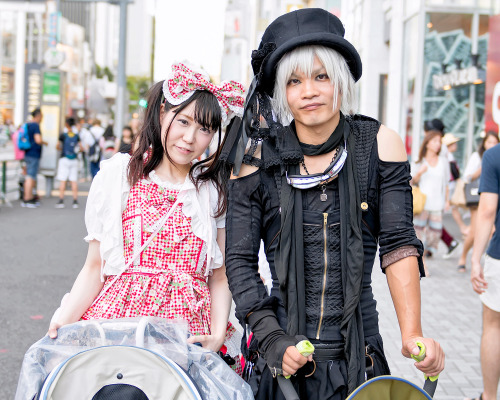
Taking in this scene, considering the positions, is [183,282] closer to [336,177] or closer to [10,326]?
[336,177]

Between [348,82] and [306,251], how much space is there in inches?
21.8

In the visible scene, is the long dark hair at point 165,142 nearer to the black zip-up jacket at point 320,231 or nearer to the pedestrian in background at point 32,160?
the black zip-up jacket at point 320,231

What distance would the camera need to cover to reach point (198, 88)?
2689mm

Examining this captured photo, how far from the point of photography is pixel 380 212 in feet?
7.43

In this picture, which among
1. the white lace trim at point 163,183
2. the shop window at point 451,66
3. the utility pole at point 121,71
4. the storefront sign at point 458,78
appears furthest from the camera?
the utility pole at point 121,71

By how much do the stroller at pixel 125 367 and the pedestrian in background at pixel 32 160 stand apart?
42.7 feet

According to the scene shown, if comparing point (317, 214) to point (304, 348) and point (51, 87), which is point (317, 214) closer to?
point (304, 348)

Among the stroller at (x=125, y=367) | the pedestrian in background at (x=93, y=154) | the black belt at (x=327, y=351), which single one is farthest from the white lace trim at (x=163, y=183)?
the pedestrian in background at (x=93, y=154)

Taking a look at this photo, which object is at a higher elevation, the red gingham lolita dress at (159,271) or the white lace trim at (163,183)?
the white lace trim at (163,183)

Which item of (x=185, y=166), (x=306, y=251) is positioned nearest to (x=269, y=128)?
(x=306, y=251)

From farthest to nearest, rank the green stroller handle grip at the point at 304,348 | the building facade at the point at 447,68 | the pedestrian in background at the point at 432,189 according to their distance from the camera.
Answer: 1. the building facade at the point at 447,68
2. the pedestrian in background at the point at 432,189
3. the green stroller handle grip at the point at 304,348

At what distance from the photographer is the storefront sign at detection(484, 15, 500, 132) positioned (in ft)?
39.2

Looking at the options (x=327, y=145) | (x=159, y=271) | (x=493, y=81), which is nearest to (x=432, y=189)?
(x=493, y=81)

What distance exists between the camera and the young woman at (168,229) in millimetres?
2607
